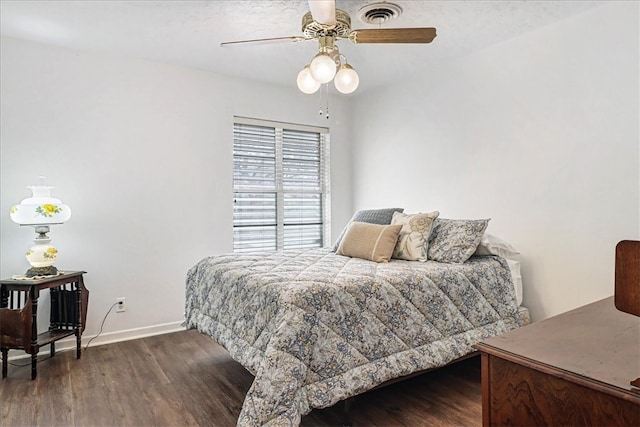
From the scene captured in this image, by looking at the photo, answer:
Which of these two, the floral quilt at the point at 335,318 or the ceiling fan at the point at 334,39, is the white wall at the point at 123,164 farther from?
the ceiling fan at the point at 334,39

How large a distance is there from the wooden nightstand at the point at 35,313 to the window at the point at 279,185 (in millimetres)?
1519

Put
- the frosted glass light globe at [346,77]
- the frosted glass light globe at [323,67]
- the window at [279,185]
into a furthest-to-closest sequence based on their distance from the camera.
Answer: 1. the window at [279,185]
2. the frosted glass light globe at [346,77]
3. the frosted glass light globe at [323,67]

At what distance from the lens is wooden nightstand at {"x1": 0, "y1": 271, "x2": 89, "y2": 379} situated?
2564mm

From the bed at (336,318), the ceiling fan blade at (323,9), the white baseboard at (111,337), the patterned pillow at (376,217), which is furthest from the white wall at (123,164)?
the ceiling fan blade at (323,9)

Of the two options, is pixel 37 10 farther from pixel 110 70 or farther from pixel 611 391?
pixel 611 391

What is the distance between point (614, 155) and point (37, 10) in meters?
4.05

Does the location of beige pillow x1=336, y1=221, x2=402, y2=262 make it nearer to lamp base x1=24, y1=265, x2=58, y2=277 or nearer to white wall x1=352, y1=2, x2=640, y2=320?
white wall x1=352, y1=2, x2=640, y2=320

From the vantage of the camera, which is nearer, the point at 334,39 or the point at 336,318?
the point at 336,318

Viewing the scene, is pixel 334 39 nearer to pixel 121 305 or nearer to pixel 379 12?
pixel 379 12

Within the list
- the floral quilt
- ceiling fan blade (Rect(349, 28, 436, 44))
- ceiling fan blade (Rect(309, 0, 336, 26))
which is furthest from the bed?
ceiling fan blade (Rect(349, 28, 436, 44))

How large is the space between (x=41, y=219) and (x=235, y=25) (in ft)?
6.58

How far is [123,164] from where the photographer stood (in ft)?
11.0

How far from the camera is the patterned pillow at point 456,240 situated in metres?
2.64

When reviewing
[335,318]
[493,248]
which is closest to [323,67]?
[335,318]
